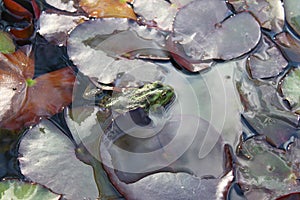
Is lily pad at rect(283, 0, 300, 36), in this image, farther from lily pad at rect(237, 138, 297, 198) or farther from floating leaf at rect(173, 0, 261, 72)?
lily pad at rect(237, 138, 297, 198)

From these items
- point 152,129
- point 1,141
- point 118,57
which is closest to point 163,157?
point 152,129

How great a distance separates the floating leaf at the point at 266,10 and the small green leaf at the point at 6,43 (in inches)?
24.1

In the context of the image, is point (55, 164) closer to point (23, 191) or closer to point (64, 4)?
point (23, 191)

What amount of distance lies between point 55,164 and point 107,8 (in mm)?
466

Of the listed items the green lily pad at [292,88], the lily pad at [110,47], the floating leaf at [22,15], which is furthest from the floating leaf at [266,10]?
the floating leaf at [22,15]

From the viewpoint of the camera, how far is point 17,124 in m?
1.19

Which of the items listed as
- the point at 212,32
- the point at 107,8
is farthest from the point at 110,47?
the point at 212,32

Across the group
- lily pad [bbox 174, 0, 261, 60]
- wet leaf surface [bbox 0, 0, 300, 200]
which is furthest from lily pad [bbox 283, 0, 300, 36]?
lily pad [bbox 174, 0, 261, 60]

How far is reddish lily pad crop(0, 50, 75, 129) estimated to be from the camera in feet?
3.90

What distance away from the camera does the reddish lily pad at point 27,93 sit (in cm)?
119

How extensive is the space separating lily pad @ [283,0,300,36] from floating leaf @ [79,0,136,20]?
42cm

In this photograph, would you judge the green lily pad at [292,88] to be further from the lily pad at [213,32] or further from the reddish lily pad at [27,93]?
the reddish lily pad at [27,93]

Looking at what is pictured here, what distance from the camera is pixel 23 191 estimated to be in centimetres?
111

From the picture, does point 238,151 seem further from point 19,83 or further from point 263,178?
point 19,83
